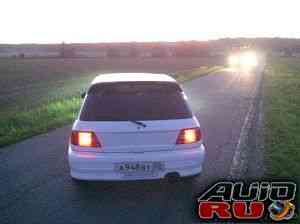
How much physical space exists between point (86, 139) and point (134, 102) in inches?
31.7

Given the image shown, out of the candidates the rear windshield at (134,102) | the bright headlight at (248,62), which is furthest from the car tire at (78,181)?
the bright headlight at (248,62)

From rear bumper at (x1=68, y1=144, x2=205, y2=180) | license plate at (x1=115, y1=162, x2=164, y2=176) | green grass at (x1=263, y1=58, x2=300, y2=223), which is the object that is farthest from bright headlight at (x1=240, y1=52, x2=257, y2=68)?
license plate at (x1=115, y1=162, x2=164, y2=176)

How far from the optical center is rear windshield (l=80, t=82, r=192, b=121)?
5504 mm

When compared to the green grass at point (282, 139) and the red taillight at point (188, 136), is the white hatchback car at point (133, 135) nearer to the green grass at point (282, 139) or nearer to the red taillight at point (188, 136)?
the red taillight at point (188, 136)

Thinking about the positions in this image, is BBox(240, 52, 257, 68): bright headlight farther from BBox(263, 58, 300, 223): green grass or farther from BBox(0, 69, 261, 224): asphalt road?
BBox(0, 69, 261, 224): asphalt road

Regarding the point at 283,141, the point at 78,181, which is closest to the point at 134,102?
the point at 78,181

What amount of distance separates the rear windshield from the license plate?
59cm

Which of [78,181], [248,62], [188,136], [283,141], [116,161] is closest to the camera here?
[116,161]

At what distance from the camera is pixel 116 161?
538 centimetres

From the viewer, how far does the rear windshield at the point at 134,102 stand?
550 cm

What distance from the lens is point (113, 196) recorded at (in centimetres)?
583

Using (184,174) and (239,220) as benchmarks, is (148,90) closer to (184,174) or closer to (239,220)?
(184,174)

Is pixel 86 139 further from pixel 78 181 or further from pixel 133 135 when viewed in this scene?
pixel 78 181

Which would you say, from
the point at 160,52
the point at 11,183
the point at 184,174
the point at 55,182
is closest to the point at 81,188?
the point at 55,182
